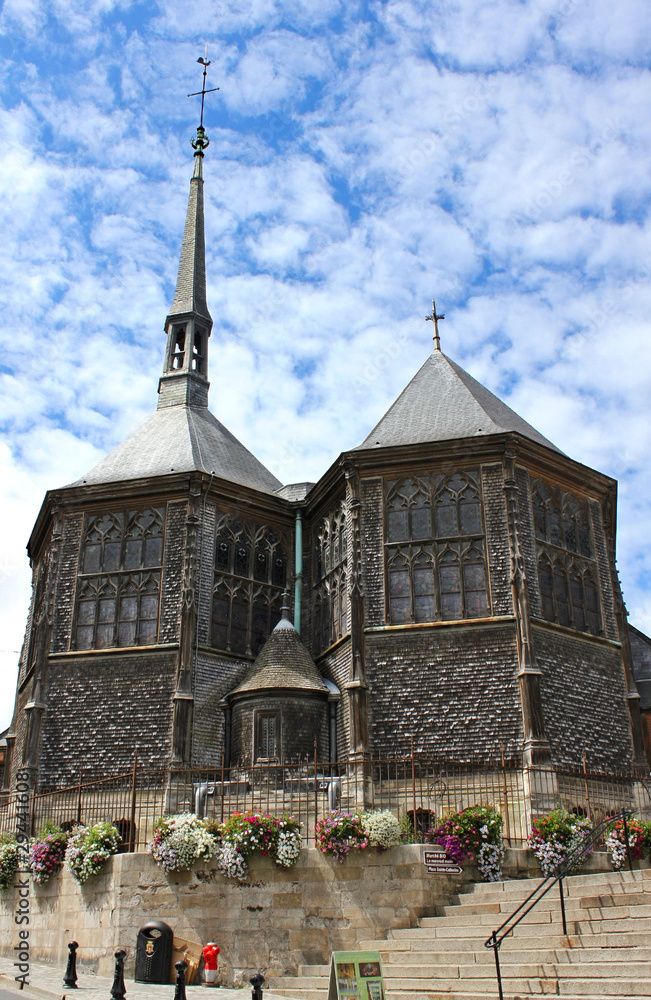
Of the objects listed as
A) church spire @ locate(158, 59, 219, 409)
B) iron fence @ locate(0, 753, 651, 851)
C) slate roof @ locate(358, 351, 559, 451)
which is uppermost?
church spire @ locate(158, 59, 219, 409)

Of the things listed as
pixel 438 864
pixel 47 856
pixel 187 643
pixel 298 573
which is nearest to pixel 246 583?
pixel 298 573

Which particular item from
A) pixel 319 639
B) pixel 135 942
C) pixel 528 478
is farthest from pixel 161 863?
pixel 528 478

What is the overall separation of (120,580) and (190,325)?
580 inches

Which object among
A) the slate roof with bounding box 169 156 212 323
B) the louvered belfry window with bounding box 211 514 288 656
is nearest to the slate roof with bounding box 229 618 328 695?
the louvered belfry window with bounding box 211 514 288 656

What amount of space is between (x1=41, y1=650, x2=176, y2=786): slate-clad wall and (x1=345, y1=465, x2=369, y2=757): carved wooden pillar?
15.8ft

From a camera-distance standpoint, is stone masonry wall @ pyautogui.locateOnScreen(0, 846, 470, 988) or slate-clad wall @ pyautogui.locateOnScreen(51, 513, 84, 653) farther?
slate-clad wall @ pyautogui.locateOnScreen(51, 513, 84, 653)

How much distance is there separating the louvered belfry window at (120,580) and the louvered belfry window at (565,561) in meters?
10.5

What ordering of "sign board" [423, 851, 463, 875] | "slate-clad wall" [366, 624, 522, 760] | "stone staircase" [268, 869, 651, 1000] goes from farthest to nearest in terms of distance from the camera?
"slate-clad wall" [366, 624, 522, 760] → "sign board" [423, 851, 463, 875] → "stone staircase" [268, 869, 651, 1000]

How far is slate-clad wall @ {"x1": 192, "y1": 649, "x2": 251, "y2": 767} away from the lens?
23.5m

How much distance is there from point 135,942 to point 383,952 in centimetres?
444

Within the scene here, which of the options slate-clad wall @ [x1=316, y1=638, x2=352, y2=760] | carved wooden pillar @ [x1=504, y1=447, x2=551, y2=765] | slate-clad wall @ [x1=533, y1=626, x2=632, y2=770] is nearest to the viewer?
carved wooden pillar @ [x1=504, y1=447, x2=551, y2=765]

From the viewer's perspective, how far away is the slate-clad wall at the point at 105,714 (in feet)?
76.0

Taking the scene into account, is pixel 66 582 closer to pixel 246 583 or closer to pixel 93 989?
pixel 246 583

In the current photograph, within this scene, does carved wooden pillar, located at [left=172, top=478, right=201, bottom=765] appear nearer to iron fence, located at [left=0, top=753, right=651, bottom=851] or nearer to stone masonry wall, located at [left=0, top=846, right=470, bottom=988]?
iron fence, located at [left=0, top=753, right=651, bottom=851]
